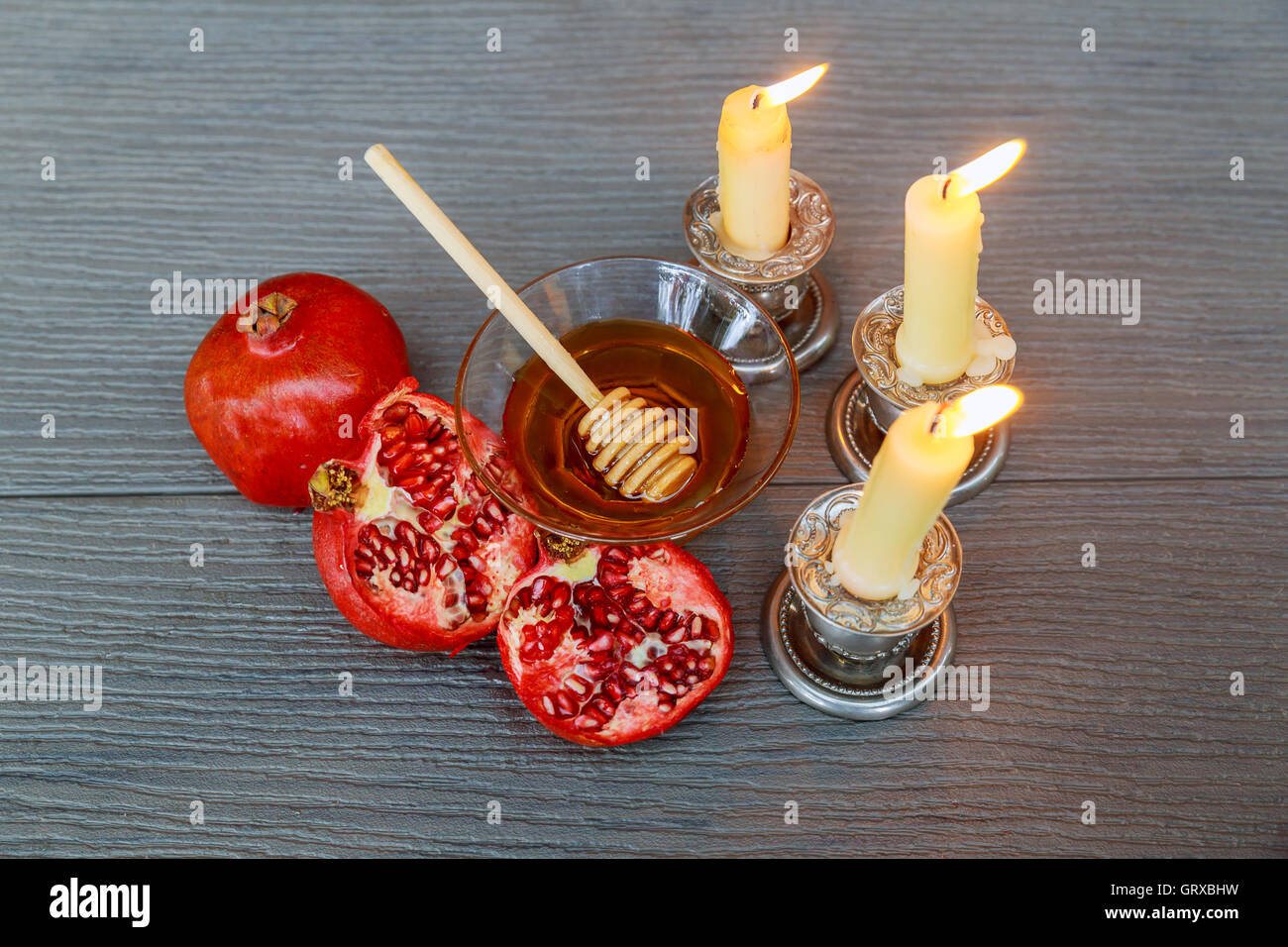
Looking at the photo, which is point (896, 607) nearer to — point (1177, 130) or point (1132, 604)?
point (1132, 604)

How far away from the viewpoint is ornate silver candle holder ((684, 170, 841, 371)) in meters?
0.81

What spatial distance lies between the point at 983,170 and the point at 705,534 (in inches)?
13.1

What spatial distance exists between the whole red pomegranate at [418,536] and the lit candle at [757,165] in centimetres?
24

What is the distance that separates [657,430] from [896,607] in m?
0.19

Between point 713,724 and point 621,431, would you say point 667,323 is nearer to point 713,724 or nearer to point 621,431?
point 621,431

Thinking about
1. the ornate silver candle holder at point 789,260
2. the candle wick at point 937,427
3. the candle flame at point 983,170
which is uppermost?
the ornate silver candle holder at point 789,260

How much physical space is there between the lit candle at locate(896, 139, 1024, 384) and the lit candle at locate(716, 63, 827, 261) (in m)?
0.11

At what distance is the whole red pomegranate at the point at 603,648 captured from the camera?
71cm

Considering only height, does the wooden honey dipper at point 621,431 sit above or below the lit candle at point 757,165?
below
